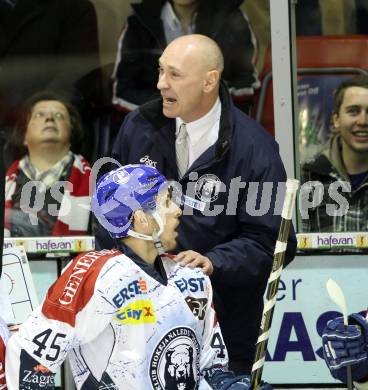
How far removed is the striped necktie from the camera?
19.9 ft

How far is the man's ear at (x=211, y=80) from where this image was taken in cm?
600

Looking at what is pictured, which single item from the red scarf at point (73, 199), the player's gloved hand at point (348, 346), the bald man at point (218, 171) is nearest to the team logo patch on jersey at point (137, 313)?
the player's gloved hand at point (348, 346)

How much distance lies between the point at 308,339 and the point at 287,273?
384mm

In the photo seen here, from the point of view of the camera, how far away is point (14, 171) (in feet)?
24.4

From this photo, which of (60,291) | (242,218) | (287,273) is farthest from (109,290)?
(287,273)

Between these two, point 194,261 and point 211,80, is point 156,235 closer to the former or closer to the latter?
point 194,261

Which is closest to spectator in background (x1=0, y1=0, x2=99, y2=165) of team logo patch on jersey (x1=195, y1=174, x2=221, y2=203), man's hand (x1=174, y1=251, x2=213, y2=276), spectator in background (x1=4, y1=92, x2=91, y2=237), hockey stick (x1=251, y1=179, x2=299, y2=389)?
spectator in background (x1=4, y1=92, x2=91, y2=237)

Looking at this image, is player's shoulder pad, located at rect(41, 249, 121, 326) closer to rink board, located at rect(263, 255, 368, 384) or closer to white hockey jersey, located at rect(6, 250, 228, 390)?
white hockey jersey, located at rect(6, 250, 228, 390)

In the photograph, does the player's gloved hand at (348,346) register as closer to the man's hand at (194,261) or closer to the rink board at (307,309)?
the man's hand at (194,261)

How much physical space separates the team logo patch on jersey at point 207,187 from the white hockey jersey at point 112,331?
0.97 meters

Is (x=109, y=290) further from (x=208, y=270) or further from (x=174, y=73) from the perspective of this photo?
(x=174, y=73)

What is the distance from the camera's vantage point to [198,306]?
4969mm

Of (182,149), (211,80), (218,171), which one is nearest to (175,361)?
(218,171)

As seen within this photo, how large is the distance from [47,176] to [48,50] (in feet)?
2.29
